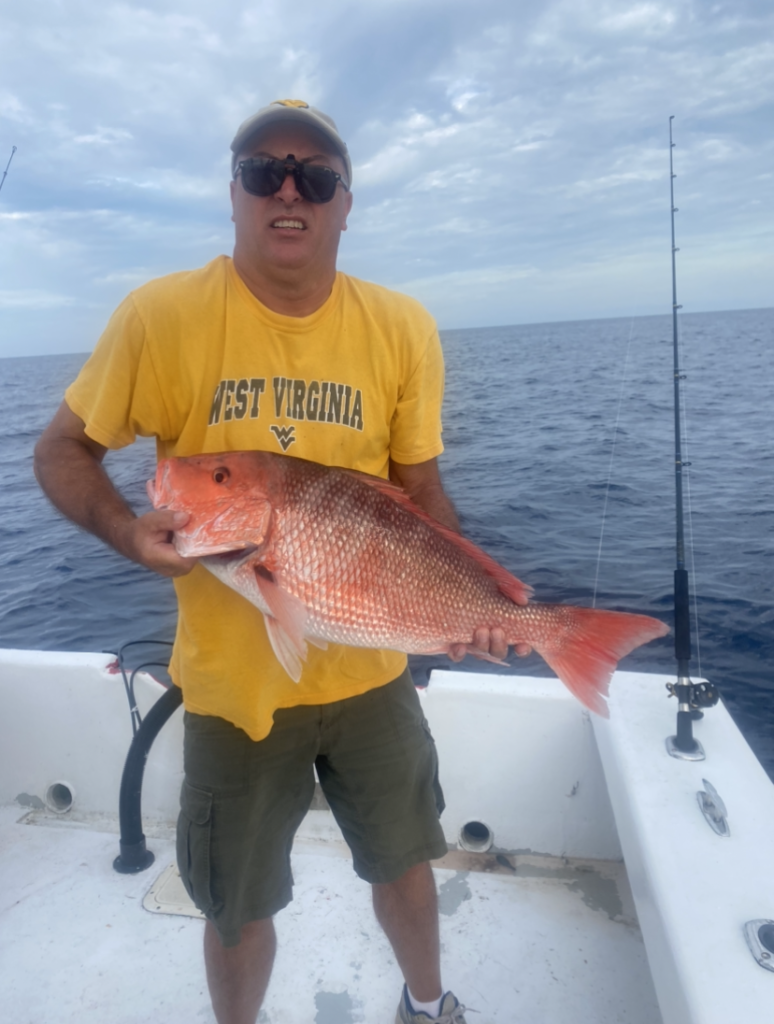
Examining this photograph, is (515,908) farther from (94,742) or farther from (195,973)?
(94,742)

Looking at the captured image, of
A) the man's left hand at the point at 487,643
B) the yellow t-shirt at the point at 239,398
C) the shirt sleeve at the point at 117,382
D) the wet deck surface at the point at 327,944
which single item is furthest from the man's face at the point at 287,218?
the wet deck surface at the point at 327,944

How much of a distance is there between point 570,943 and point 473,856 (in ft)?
2.05

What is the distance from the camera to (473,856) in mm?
3475

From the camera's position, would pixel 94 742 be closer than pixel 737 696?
Yes

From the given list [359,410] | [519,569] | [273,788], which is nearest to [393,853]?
[273,788]

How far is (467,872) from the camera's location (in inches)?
133

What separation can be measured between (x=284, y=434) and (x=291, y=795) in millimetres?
1152

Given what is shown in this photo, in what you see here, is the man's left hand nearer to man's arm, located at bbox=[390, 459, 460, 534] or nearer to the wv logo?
man's arm, located at bbox=[390, 459, 460, 534]

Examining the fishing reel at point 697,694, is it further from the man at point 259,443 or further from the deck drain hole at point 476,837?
the deck drain hole at point 476,837

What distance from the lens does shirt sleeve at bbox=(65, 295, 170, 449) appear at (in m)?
2.04

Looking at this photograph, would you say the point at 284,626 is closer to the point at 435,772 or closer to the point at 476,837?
the point at 435,772

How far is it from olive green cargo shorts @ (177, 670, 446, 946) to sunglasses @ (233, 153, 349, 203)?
1598 millimetres

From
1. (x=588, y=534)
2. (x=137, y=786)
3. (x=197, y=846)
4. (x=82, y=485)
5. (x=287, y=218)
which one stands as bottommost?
(x=588, y=534)

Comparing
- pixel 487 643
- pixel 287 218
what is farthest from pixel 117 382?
pixel 487 643
